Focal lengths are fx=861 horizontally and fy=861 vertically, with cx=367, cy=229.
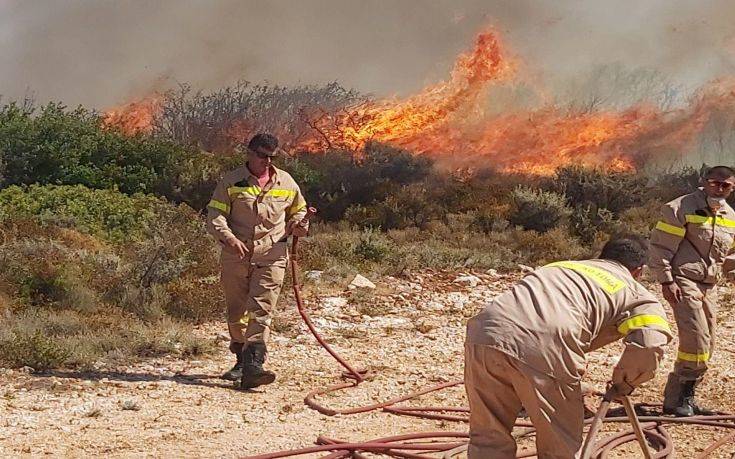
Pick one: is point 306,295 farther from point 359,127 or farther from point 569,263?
point 359,127

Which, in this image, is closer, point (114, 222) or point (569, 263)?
point (569, 263)

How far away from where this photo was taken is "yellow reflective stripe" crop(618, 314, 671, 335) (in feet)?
11.8

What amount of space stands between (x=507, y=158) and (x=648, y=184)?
11.0ft

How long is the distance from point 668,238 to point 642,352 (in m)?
2.67

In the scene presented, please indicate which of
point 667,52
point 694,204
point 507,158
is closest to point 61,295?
point 694,204

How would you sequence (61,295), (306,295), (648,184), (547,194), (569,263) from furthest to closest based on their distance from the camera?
(648,184), (547,194), (306,295), (61,295), (569,263)

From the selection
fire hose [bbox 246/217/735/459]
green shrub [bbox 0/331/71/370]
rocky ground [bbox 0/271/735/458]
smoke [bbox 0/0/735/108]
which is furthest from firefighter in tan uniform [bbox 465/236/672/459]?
smoke [bbox 0/0/735/108]

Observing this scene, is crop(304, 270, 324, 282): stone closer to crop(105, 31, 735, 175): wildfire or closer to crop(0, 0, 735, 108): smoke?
crop(105, 31, 735, 175): wildfire

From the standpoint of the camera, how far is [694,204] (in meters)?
6.00

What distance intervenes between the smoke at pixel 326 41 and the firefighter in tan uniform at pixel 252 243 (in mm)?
17303

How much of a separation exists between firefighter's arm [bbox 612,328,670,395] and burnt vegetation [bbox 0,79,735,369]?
467 centimetres

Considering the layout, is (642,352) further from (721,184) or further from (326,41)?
(326,41)

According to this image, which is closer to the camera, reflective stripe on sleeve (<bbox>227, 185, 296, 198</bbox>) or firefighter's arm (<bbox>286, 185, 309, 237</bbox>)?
reflective stripe on sleeve (<bbox>227, 185, 296, 198</bbox>)

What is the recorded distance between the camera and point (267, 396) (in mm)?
6273
